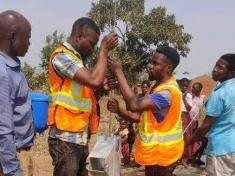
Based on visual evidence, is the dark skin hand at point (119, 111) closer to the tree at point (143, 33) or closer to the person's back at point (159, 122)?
the person's back at point (159, 122)

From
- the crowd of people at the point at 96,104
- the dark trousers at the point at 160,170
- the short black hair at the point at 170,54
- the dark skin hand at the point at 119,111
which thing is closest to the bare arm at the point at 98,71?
the crowd of people at the point at 96,104

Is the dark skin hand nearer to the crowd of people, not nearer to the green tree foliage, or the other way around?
the crowd of people

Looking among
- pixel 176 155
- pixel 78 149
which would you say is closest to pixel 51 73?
pixel 78 149

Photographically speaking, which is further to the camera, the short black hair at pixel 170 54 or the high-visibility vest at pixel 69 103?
the short black hair at pixel 170 54

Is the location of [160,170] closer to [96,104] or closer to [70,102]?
[96,104]

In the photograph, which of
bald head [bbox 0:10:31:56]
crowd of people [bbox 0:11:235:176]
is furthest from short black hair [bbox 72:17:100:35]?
bald head [bbox 0:10:31:56]

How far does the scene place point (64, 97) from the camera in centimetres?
358

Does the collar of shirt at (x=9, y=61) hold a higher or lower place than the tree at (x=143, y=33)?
lower

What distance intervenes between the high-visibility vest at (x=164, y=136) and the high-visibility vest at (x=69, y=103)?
513mm

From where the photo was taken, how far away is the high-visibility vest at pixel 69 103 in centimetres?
357

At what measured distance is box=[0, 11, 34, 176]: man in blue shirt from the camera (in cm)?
273

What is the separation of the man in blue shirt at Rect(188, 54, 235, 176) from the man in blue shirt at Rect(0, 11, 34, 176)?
1874 mm

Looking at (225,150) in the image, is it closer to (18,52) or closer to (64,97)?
(64,97)

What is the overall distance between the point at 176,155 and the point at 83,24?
1.26 meters
